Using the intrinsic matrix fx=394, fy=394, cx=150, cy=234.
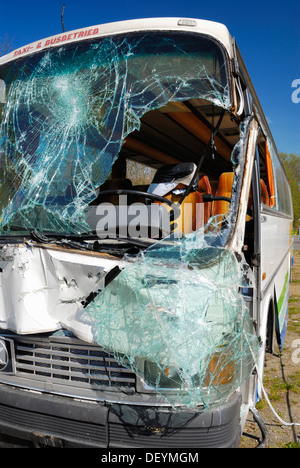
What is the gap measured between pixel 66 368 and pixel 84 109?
1.95 m

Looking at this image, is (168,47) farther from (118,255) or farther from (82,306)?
(82,306)

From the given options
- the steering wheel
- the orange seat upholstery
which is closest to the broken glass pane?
the steering wheel

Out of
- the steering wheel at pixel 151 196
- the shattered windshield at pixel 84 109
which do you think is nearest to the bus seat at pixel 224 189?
the steering wheel at pixel 151 196

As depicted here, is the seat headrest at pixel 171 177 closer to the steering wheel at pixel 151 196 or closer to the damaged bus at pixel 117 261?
the damaged bus at pixel 117 261

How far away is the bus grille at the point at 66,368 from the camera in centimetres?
236

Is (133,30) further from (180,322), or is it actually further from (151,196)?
(180,322)

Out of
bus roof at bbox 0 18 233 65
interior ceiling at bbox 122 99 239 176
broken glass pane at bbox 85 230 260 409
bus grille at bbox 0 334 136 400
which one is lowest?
bus grille at bbox 0 334 136 400

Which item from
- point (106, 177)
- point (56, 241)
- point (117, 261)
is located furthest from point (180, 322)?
point (106, 177)

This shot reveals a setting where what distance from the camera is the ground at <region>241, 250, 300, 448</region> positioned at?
332 centimetres

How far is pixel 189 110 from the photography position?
4.05 m

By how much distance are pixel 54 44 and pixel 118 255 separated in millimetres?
2101

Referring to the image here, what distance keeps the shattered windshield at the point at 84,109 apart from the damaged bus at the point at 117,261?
11 millimetres

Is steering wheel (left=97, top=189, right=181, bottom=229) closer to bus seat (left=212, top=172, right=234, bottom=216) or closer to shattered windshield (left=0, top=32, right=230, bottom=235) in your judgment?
shattered windshield (left=0, top=32, right=230, bottom=235)
